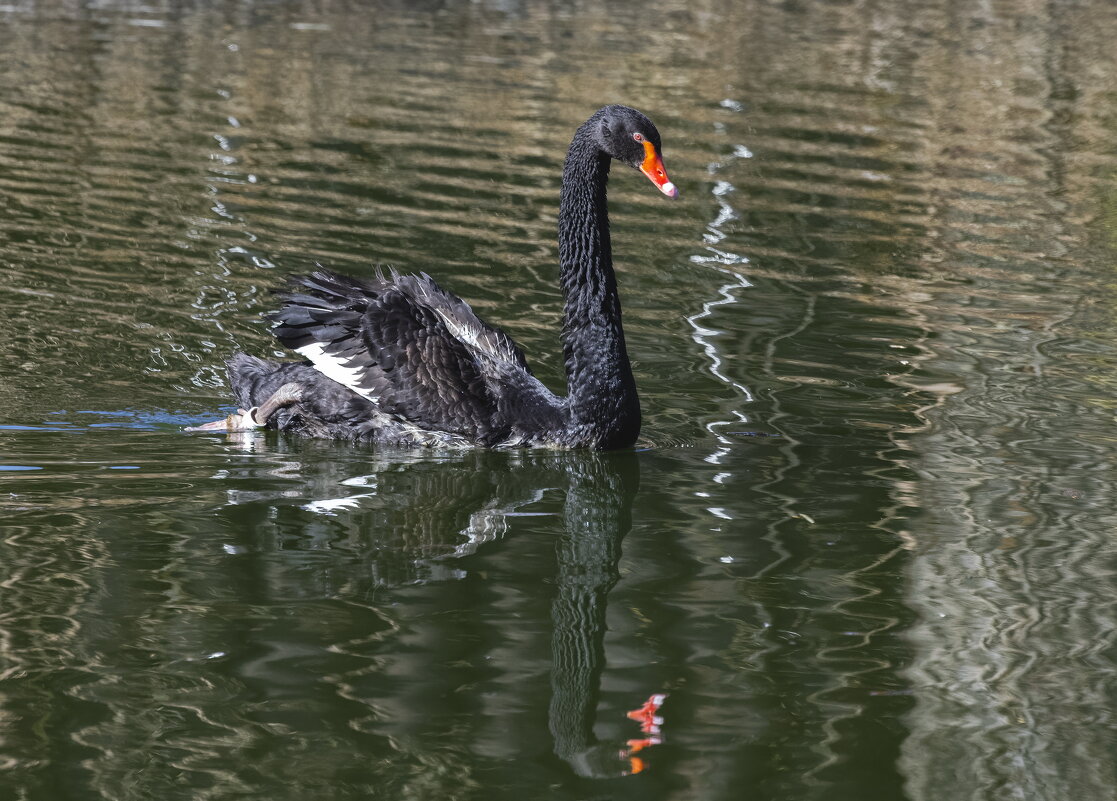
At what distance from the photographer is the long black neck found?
865 cm

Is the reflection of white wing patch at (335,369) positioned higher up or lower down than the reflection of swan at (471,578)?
higher up

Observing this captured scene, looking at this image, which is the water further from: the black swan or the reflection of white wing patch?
the reflection of white wing patch

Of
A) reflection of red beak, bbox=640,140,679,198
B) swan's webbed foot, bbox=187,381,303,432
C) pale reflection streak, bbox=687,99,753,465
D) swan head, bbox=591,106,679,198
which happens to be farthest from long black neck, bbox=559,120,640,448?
swan's webbed foot, bbox=187,381,303,432

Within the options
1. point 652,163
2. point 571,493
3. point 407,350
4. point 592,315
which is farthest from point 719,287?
point 571,493

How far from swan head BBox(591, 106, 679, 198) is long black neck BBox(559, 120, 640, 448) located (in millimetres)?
157

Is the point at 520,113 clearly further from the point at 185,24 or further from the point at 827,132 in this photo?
the point at 185,24

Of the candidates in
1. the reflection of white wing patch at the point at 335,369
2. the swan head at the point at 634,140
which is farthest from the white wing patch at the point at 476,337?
the swan head at the point at 634,140

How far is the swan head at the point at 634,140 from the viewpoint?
28.3 ft

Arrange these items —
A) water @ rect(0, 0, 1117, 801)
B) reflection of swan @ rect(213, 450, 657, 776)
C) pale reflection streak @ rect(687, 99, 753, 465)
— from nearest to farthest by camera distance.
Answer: water @ rect(0, 0, 1117, 801) < reflection of swan @ rect(213, 450, 657, 776) < pale reflection streak @ rect(687, 99, 753, 465)

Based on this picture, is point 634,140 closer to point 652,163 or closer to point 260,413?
point 652,163

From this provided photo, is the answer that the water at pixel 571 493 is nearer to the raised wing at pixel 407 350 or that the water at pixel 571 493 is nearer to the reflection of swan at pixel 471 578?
the reflection of swan at pixel 471 578

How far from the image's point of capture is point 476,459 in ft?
28.2

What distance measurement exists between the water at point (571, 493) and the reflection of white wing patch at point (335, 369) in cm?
37

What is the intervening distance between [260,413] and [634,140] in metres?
2.66
